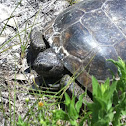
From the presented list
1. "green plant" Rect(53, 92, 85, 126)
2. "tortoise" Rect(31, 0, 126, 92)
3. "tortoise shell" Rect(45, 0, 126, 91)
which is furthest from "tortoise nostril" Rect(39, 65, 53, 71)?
"green plant" Rect(53, 92, 85, 126)

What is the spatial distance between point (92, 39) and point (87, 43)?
0.07 metres

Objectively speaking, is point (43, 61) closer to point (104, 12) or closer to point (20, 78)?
point (20, 78)

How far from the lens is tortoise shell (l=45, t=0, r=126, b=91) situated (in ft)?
9.78

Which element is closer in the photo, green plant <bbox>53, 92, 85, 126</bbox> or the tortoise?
green plant <bbox>53, 92, 85, 126</bbox>

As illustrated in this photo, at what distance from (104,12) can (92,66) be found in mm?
708

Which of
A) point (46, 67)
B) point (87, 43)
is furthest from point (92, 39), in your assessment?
point (46, 67)

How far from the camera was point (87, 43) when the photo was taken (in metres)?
3.04

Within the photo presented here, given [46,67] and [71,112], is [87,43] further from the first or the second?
[71,112]

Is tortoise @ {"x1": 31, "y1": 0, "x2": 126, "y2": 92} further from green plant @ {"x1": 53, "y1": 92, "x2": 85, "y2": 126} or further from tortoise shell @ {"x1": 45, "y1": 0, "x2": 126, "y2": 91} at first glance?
green plant @ {"x1": 53, "y1": 92, "x2": 85, "y2": 126}

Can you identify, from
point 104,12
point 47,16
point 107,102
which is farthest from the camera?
point 47,16

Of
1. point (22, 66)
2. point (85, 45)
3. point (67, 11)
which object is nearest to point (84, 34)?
point (85, 45)

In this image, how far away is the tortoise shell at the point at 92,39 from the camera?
117 inches

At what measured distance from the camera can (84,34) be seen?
3098 mm

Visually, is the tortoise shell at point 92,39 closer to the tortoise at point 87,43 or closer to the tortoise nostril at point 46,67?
the tortoise at point 87,43
